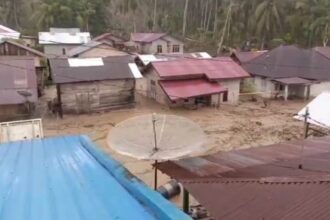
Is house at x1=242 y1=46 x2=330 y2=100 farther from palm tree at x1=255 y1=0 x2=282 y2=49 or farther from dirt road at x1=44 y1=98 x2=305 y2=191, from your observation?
palm tree at x1=255 y1=0 x2=282 y2=49

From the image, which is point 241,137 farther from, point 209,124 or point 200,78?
point 200,78

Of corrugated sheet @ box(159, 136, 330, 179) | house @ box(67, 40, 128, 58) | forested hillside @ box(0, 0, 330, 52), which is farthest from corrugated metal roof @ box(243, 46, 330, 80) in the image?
corrugated sheet @ box(159, 136, 330, 179)

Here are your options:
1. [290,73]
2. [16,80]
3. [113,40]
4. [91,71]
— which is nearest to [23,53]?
[91,71]

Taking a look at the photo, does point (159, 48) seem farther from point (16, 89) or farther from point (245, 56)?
point (16, 89)

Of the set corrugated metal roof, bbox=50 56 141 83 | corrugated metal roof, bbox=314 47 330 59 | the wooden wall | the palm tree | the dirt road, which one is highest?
the palm tree

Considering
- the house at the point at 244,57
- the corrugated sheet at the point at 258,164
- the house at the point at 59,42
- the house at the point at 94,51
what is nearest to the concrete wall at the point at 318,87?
the house at the point at 244,57

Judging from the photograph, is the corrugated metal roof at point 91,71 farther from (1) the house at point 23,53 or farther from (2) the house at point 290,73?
(2) the house at point 290,73
